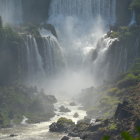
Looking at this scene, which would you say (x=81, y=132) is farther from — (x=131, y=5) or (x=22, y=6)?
(x=22, y=6)

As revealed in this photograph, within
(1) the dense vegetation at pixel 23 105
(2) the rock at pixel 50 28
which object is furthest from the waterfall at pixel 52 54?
(1) the dense vegetation at pixel 23 105

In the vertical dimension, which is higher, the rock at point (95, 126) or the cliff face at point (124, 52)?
the cliff face at point (124, 52)

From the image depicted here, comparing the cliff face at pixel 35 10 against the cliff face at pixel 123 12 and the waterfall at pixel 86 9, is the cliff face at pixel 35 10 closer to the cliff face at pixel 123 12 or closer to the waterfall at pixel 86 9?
the waterfall at pixel 86 9

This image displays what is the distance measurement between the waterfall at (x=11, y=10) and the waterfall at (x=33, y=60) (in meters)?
29.5

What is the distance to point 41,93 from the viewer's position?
431 feet

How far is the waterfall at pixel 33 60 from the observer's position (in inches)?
5937

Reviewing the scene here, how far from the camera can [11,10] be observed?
7146 inches

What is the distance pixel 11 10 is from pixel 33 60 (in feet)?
121

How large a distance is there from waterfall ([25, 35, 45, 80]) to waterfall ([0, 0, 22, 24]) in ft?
96.8

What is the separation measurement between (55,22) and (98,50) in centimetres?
2411

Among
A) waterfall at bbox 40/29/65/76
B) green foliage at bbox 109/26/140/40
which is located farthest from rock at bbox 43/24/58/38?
green foliage at bbox 109/26/140/40

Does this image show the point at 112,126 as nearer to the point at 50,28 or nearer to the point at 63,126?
the point at 63,126

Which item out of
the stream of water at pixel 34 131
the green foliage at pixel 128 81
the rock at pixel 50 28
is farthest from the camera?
the rock at pixel 50 28

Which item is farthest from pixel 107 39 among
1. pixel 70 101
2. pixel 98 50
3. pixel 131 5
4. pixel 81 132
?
pixel 81 132
